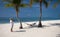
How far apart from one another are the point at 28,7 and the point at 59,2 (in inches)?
28.2

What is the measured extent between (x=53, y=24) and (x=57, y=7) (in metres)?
0.59

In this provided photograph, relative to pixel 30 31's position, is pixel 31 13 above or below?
above

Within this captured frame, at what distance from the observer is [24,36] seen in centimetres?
384

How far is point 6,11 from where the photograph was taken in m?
3.94

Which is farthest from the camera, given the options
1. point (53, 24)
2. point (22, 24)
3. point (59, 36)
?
point (53, 24)

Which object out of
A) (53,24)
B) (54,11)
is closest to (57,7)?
(54,11)

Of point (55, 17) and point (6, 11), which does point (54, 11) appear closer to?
point (55, 17)

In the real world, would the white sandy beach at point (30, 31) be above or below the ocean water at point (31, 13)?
below

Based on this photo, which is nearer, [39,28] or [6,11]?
[6,11]

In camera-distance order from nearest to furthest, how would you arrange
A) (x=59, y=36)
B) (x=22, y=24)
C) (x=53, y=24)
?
1. (x=59, y=36)
2. (x=22, y=24)
3. (x=53, y=24)

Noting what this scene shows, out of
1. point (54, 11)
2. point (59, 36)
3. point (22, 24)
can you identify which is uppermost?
point (54, 11)

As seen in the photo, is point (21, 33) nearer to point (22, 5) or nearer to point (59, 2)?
point (22, 5)

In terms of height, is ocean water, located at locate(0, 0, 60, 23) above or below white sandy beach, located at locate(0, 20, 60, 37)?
above

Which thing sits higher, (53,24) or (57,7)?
(57,7)
